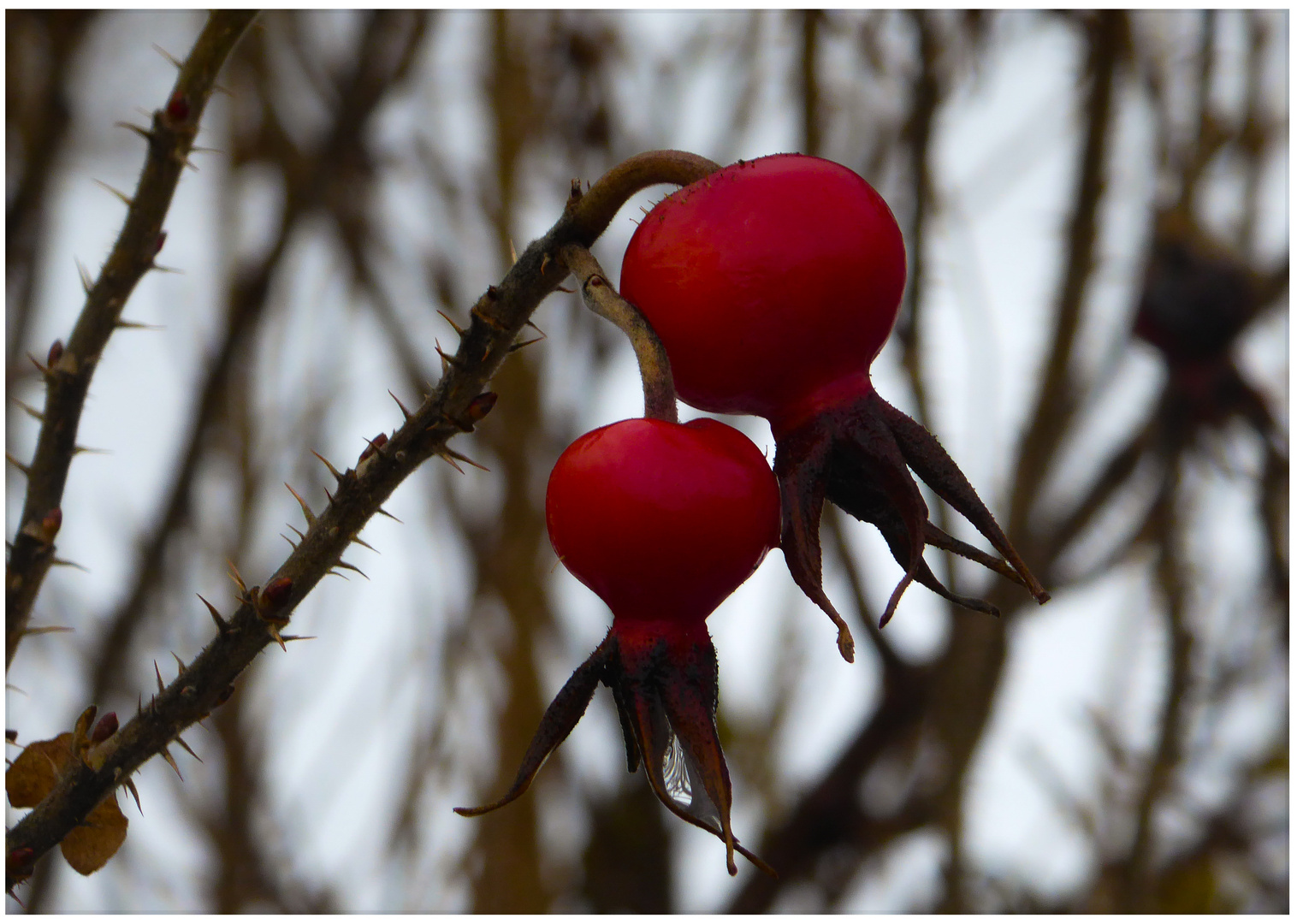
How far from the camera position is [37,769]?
1289 millimetres

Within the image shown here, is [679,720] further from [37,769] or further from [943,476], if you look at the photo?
[37,769]

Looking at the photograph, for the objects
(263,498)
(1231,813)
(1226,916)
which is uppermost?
(263,498)

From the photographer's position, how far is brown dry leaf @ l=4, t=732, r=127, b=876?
124 cm

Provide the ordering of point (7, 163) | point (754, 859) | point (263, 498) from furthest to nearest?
1. point (263, 498)
2. point (7, 163)
3. point (754, 859)

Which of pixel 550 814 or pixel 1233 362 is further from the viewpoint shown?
pixel 550 814

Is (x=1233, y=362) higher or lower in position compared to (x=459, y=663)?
higher

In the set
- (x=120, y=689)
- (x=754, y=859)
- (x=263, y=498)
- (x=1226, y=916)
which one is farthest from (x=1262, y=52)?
(x=120, y=689)

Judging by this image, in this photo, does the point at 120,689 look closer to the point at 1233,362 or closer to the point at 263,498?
the point at 263,498

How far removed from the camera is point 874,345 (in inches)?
41.6

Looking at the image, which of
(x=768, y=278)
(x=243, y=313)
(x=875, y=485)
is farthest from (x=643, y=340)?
(x=243, y=313)

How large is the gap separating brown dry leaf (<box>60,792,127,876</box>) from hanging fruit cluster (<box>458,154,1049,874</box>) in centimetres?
48

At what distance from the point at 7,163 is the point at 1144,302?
126 inches

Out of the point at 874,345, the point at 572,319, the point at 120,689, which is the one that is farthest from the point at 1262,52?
the point at 120,689

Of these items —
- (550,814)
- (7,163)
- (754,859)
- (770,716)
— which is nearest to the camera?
(754,859)
